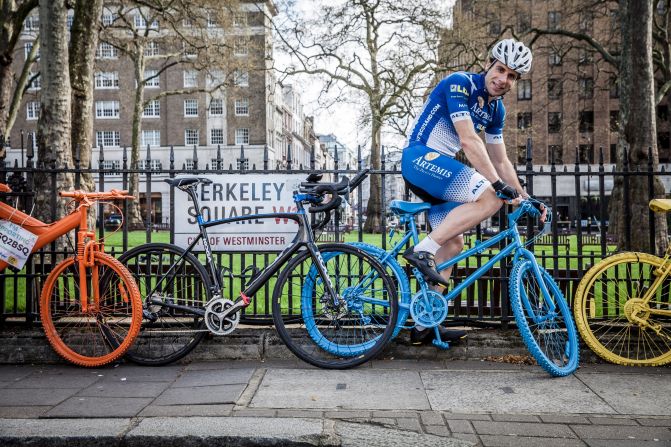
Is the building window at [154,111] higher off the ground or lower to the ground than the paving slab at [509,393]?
higher

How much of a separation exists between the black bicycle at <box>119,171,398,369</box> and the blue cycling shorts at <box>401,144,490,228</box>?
16.8 inches

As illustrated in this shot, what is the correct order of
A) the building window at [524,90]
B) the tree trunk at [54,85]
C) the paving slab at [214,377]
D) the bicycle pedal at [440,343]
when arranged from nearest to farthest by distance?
1. the paving slab at [214,377]
2. the bicycle pedal at [440,343]
3. the tree trunk at [54,85]
4. the building window at [524,90]

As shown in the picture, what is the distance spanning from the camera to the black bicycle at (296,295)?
5156 mm

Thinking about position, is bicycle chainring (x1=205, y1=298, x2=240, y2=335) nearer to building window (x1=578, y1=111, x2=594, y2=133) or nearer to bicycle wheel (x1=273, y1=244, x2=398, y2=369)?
bicycle wheel (x1=273, y1=244, x2=398, y2=369)

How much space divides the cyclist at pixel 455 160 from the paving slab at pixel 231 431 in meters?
1.81

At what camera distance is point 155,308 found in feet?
18.2

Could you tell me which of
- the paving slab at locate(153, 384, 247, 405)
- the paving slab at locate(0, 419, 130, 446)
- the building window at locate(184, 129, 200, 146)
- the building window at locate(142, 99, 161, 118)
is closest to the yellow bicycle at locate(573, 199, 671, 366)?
the paving slab at locate(153, 384, 247, 405)

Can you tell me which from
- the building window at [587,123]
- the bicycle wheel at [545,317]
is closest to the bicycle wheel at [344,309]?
the bicycle wheel at [545,317]

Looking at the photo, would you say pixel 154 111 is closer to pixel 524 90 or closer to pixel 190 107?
pixel 190 107

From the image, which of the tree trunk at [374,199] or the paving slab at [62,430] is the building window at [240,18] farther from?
the paving slab at [62,430]

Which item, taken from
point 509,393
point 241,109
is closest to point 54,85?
point 509,393

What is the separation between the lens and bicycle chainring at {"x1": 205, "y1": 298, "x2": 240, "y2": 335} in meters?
5.20

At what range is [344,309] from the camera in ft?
16.9

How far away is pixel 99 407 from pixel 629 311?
4.05 metres
